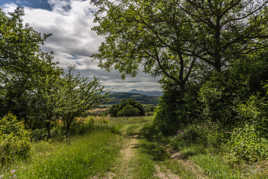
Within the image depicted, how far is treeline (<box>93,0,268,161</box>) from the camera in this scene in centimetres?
824

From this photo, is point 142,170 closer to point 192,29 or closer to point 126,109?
point 192,29

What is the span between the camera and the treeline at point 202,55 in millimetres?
8244

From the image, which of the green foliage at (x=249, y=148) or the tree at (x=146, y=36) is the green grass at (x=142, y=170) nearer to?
the green foliage at (x=249, y=148)

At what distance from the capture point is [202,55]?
1434 cm

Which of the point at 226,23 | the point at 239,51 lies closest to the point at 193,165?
A: the point at 239,51

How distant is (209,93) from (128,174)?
694 cm

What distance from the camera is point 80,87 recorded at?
11.6 meters

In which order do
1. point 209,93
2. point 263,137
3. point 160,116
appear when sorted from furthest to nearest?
point 160,116
point 209,93
point 263,137

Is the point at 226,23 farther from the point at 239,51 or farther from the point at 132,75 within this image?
the point at 132,75

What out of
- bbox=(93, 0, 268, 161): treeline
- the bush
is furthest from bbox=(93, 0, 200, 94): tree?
the bush

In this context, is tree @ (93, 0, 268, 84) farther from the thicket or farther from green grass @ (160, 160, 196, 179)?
the thicket

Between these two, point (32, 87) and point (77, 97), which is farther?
point (32, 87)

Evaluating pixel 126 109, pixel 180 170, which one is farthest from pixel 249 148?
pixel 126 109

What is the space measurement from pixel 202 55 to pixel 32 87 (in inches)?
728
